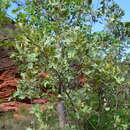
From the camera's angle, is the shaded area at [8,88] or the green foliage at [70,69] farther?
the shaded area at [8,88]

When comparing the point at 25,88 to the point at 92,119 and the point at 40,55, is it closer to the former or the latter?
the point at 40,55

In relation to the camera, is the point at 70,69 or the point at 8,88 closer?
the point at 70,69

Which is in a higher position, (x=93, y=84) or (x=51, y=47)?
(x=51, y=47)

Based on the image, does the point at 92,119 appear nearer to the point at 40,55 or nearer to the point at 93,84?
the point at 93,84

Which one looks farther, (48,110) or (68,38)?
(48,110)

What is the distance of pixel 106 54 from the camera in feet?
14.8

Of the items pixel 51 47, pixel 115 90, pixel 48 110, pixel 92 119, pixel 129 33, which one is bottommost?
pixel 92 119

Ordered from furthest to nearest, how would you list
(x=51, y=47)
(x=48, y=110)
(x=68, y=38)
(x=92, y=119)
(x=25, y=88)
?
(x=92, y=119) → (x=48, y=110) → (x=25, y=88) → (x=68, y=38) → (x=51, y=47)

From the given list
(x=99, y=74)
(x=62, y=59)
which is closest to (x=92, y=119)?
(x=99, y=74)

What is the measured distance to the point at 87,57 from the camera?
3799mm

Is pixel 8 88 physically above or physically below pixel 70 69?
below

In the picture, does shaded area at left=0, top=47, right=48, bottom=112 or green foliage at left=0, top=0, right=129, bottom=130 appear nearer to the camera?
green foliage at left=0, top=0, right=129, bottom=130

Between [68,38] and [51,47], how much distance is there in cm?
35

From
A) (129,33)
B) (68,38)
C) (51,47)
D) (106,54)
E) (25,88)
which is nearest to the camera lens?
(51,47)
